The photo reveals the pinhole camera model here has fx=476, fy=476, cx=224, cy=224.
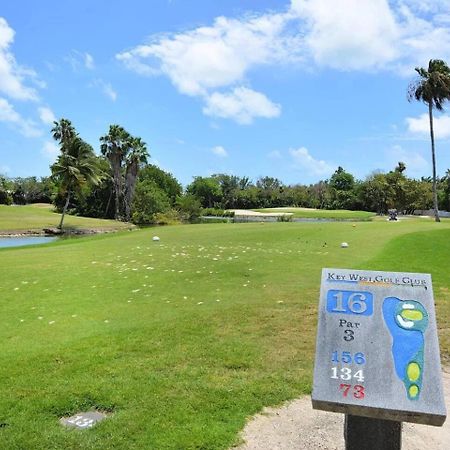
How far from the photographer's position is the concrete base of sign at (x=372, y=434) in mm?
4004

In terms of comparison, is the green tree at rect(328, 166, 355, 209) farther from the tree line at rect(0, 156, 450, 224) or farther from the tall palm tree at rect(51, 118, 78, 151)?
the tall palm tree at rect(51, 118, 78, 151)

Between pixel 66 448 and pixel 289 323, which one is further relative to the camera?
pixel 289 323

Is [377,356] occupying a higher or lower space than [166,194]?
lower

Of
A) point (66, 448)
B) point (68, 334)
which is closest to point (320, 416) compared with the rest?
point (66, 448)

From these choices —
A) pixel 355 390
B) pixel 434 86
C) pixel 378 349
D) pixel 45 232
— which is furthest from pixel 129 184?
pixel 355 390

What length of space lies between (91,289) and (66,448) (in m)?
7.38

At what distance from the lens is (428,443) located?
5.09 meters

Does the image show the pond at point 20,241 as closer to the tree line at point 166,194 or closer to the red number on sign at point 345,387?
the tree line at point 166,194

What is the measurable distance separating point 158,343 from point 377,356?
4.66 meters

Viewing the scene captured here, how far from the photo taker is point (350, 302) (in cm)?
427

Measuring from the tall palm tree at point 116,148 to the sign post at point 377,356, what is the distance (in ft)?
225

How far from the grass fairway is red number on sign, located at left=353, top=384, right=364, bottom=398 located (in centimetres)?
177

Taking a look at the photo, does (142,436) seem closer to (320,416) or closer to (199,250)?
(320,416)

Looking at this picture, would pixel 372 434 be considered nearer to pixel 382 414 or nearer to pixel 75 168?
pixel 382 414
